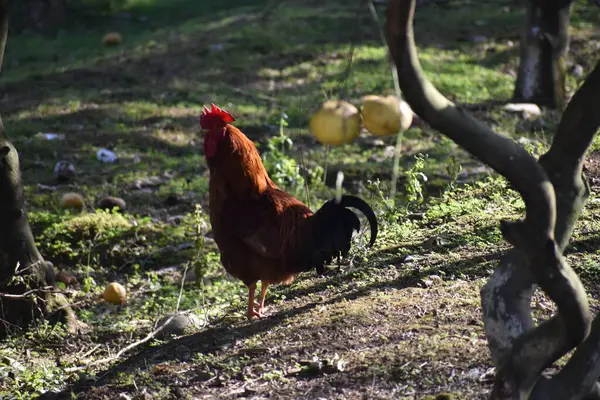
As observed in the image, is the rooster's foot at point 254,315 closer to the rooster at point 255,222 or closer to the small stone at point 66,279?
the rooster at point 255,222

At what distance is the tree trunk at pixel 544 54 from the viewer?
8.92 metres

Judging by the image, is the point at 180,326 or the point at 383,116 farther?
the point at 180,326

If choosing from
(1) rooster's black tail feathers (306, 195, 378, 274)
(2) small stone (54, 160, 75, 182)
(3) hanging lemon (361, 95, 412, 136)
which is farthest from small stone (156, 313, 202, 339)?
(2) small stone (54, 160, 75, 182)

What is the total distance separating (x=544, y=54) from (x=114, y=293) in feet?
18.2

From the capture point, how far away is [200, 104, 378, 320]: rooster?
471cm

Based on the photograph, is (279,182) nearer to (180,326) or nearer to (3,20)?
(180,326)

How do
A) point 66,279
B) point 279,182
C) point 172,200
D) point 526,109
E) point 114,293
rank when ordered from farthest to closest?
point 526,109 → point 172,200 → point 279,182 → point 66,279 → point 114,293

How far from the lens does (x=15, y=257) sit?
4.89 metres

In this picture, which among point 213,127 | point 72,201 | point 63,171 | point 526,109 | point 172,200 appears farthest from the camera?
point 526,109

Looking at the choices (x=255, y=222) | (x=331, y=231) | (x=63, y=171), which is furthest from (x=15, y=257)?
(x=63, y=171)

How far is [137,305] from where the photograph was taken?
5750 millimetres

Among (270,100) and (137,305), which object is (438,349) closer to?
(137,305)

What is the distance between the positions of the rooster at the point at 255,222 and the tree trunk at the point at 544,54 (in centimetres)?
514

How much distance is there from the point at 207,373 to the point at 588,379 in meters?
1.73
